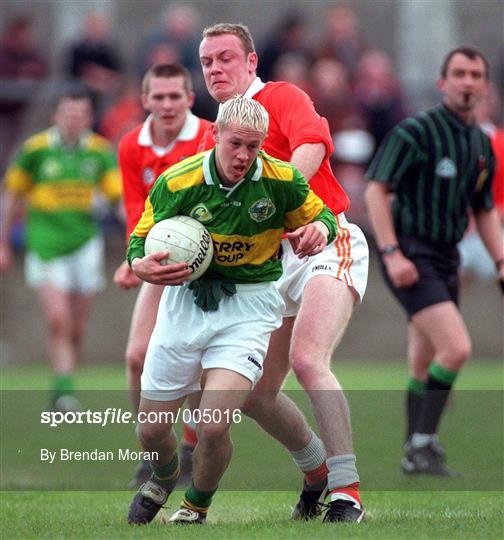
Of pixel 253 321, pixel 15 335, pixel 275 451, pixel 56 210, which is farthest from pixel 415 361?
pixel 15 335

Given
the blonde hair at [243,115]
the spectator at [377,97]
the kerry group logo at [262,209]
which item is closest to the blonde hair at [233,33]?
the blonde hair at [243,115]

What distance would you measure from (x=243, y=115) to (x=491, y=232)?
130 inches

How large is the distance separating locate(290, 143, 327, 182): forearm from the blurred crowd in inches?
392

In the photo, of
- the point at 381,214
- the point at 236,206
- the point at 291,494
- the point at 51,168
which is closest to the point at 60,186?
the point at 51,168

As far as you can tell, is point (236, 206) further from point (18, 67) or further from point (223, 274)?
point (18, 67)

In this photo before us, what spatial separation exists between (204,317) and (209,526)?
974mm

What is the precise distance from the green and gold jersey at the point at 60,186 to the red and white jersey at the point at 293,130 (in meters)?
6.03

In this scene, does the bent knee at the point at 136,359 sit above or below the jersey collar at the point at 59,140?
below

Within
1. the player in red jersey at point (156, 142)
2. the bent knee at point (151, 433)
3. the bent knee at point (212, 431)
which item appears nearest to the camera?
the bent knee at point (212, 431)

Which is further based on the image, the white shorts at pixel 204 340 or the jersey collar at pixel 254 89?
the jersey collar at pixel 254 89

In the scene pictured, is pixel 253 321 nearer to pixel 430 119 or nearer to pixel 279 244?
pixel 279 244

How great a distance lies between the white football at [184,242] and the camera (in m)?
6.39

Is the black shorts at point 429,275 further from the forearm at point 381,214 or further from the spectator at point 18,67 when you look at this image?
the spectator at point 18,67

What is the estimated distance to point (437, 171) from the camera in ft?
30.6
